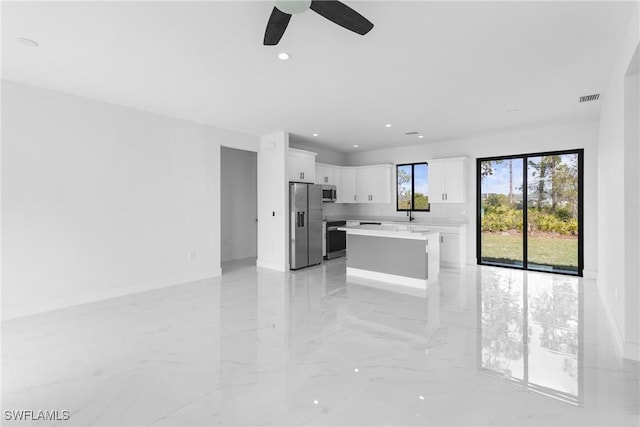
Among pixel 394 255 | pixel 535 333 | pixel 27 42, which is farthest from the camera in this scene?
pixel 394 255

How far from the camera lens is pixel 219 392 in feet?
7.21

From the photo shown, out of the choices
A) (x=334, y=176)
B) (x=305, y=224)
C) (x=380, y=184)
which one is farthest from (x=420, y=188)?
(x=305, y=224)

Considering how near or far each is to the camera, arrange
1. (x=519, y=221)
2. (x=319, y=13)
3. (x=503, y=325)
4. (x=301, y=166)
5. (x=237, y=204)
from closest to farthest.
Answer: (x=319, y=13) → (x=503, y=325) → (x=519, y=221) → (x=301, y=166) → (x=237, y=204)

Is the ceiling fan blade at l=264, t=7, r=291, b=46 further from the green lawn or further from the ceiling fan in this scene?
the green lawn

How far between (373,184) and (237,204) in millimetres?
3430

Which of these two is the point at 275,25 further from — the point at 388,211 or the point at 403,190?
the point at 388,211

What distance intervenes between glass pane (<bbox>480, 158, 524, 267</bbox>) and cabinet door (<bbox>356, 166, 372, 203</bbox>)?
2630 mm

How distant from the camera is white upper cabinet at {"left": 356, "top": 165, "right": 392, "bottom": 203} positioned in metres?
7.91

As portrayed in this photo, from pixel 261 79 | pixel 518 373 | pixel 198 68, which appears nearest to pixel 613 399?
pixel 518 373

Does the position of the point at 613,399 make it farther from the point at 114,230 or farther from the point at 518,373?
the point at 114,230

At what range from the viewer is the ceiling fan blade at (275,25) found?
2.00 m

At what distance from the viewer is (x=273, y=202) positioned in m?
6.32

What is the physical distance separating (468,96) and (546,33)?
149 cm

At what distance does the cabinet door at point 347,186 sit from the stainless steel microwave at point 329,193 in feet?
1.47
